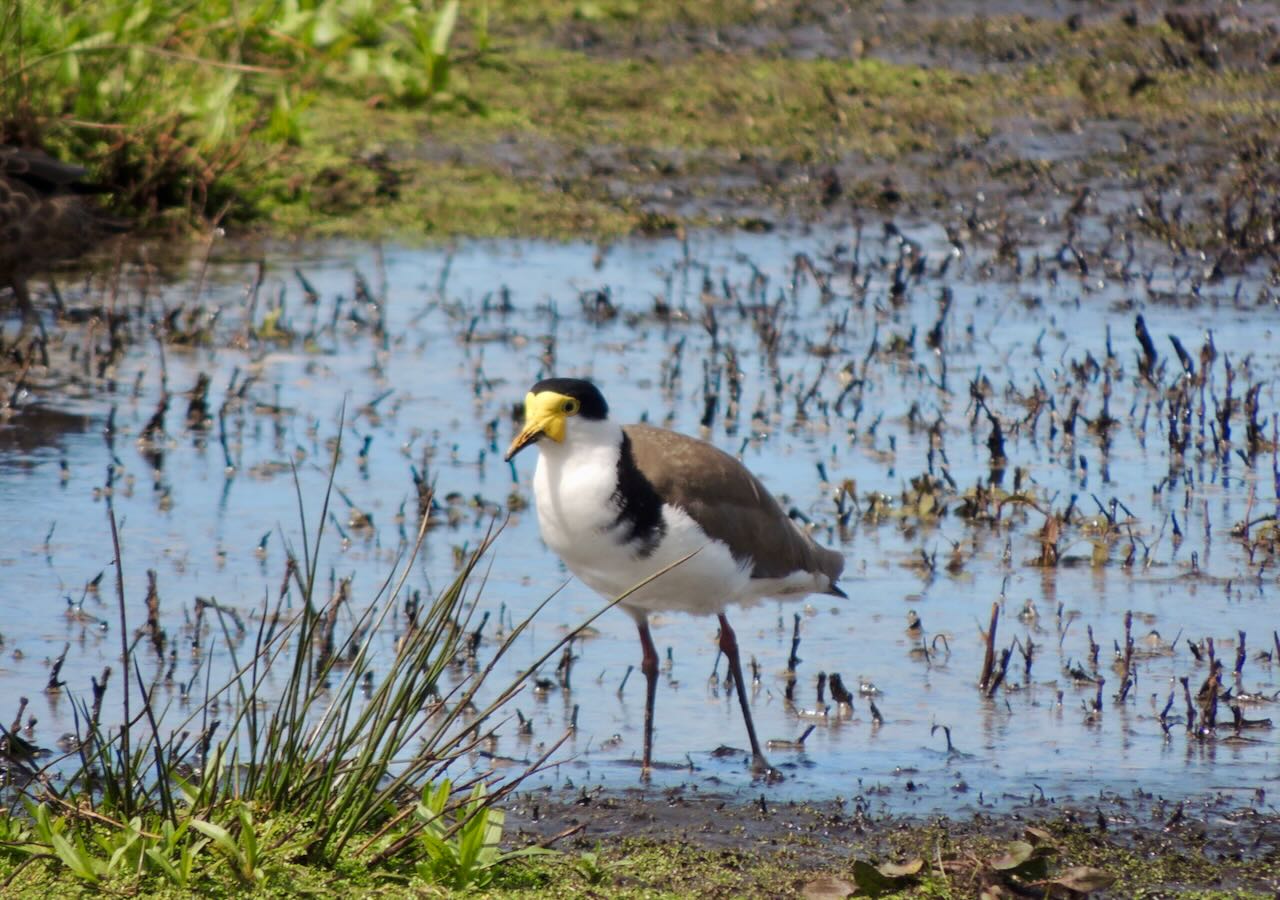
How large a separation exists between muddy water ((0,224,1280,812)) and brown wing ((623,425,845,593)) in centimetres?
51

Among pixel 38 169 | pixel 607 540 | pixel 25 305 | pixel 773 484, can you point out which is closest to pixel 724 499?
pixel 607 540

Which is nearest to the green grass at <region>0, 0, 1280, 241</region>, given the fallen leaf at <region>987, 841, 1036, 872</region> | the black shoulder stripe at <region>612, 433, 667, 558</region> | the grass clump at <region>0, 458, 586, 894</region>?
the black shoulder stripe at <region>612, 433, 667, 558</region>

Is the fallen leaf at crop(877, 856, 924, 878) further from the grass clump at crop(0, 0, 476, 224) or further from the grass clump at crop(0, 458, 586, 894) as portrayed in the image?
the grass clump at crop(0, 0, 476, 224)

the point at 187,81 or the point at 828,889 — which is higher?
the point at 187,81

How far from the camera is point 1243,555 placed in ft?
26.3

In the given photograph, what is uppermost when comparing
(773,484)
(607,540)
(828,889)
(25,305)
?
(25,305)

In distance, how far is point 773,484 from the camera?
29.1 feet

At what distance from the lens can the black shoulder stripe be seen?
601cm

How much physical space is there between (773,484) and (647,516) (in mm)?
2842

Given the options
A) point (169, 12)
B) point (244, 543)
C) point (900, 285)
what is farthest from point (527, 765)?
point (169, 12)

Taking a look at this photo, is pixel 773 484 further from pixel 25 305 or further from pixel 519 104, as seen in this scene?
pixel 519 104

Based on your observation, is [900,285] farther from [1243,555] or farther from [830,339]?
[1243,555]

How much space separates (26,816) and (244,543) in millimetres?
2811

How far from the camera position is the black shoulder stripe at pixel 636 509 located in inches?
237
